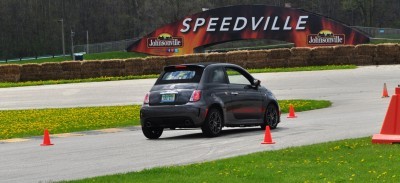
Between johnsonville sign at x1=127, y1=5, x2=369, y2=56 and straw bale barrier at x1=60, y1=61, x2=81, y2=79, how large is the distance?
49.9ft

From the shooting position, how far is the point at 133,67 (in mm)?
56719

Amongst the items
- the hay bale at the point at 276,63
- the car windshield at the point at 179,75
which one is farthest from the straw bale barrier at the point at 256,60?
the car windshield at the point at 179,75

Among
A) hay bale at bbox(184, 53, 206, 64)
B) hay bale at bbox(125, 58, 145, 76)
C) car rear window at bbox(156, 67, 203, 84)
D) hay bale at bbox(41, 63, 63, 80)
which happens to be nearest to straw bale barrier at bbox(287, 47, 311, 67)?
hay bale at bbox(184, 53, 206, 64)

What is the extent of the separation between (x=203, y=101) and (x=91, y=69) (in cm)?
3869

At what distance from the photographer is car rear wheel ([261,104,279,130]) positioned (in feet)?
65.5

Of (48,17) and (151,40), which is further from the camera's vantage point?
(48,17)

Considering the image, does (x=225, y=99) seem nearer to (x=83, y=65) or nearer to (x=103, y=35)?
(x=83, y=65)

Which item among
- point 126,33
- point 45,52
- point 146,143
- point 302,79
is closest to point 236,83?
point 146,143

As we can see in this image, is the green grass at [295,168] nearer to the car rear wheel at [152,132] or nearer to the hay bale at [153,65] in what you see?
the car rear wheel at [152,132]

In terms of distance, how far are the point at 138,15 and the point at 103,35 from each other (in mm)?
5009

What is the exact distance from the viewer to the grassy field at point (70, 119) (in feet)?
75.6

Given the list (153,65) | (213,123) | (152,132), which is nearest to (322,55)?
(153,65)

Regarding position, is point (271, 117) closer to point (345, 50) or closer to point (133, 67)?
point (345, 50)

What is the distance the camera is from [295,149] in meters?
14.2
